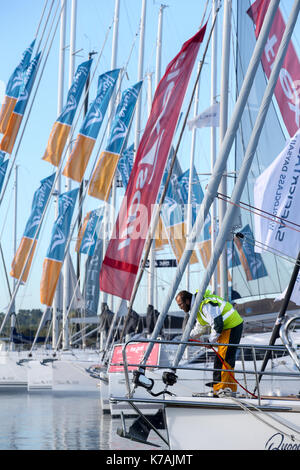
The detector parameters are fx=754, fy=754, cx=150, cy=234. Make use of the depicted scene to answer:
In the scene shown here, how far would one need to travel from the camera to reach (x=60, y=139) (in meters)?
26.2

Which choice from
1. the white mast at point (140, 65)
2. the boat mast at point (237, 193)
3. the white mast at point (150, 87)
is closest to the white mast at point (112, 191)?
the white mast at point (140, 65)

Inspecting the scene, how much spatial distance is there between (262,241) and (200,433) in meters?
4.46

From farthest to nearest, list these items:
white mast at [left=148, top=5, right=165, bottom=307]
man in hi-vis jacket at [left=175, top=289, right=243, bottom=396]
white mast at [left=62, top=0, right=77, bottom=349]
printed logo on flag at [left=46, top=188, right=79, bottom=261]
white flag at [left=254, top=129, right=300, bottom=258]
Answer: white mast at [left=62, top=0, right=77, bottom=349]
white mast at [left=148, top=5, right=165, bottom=307]
printed logo on flag at [left=46, top=188, right=79, bottom=261]
white flag at [left=254, top=129, right=300, bottom=258]
man in hi-vis jacket at [left=175, top=289, right=243, bottom=396]

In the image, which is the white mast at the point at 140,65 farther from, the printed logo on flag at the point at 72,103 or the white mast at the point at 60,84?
the white mast at the point at 60,84

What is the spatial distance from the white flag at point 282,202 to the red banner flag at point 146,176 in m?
1.93

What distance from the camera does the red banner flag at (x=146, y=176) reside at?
1267 centimetres

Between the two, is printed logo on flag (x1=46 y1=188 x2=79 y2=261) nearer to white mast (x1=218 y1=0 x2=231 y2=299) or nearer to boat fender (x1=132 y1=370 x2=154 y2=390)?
white mast (x1=218 y1=0 x2=231 y2=299)

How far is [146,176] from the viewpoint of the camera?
1294 cm

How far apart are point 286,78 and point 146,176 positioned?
3.14 meters

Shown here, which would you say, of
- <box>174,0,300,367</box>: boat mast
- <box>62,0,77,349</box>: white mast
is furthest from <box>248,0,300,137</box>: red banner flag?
<box>62,0,77,349</box>: white mast

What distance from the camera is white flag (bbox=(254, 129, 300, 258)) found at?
11492 millimetres

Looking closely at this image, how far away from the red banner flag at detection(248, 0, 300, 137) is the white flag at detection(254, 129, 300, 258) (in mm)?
1495

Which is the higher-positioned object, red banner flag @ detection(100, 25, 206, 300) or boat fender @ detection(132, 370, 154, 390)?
red banner flag @ detection(100, 25, 206, 300)

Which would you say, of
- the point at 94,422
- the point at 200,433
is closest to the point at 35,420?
the point at 94,422
